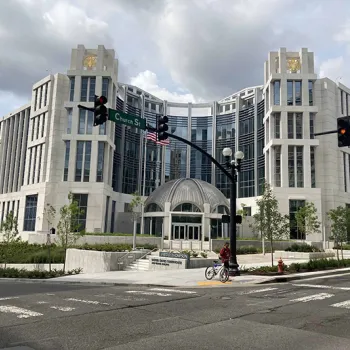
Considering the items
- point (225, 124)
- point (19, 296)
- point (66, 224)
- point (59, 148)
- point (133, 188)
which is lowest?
point (19, 296)

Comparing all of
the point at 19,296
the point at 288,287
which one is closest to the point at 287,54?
the point at 288,287

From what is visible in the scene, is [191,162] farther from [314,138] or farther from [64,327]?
[64,327]

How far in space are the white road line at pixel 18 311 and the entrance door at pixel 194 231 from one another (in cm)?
4783

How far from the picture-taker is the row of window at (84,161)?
191 feet

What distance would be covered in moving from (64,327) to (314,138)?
193ft

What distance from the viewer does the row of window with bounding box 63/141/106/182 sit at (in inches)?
2291

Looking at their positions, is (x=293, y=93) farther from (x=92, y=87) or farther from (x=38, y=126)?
(x=38, y=126)

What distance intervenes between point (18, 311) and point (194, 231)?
49372 mm

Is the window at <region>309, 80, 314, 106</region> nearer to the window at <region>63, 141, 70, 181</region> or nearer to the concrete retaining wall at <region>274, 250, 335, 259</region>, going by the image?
the concrete retaining wall at <region>274, 250, 335, 259</region>

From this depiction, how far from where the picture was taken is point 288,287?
50.2 feet

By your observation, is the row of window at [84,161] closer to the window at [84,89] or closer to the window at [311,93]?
the window at [84,89]

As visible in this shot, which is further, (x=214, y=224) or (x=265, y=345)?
(x=214, y=224)

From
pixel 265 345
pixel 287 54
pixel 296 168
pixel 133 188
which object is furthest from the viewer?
pixel 133 188

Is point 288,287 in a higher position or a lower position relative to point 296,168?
lower
